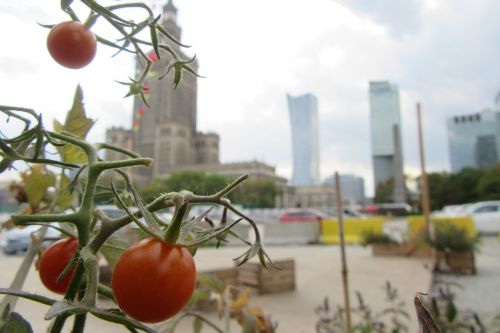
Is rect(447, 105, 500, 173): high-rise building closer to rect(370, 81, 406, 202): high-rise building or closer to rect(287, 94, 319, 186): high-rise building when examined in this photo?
rect(370, 81, 406, 202): high-rise building

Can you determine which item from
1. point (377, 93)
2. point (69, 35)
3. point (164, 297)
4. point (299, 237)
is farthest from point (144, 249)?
point (377, 93)

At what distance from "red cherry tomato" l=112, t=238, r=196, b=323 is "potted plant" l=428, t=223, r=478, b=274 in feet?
22.0

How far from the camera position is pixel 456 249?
631 cm

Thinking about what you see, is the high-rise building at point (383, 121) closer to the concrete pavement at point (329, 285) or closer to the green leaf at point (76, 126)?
the concrete pavement at point (329, 285)

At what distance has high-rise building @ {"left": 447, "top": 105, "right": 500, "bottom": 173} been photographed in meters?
44.6

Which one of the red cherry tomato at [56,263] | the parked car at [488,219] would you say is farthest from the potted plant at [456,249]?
the parked car at [488,219]

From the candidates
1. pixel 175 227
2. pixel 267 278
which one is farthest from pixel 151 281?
pixel 267 278

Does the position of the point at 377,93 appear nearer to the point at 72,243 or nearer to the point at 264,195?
the point at 264,195

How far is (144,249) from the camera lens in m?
0.25

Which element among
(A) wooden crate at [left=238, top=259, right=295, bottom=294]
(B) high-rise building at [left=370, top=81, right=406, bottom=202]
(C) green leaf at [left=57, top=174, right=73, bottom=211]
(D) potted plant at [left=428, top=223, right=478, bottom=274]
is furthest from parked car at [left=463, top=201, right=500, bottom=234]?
(B) high-rise building at [left=370, top=81, right=406, bottom=202]

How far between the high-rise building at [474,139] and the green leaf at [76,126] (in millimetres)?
49093

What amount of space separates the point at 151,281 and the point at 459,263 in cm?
702

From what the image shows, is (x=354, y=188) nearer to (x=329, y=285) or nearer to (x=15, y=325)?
(x=329, y=285)

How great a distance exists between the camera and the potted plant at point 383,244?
25.6ft
